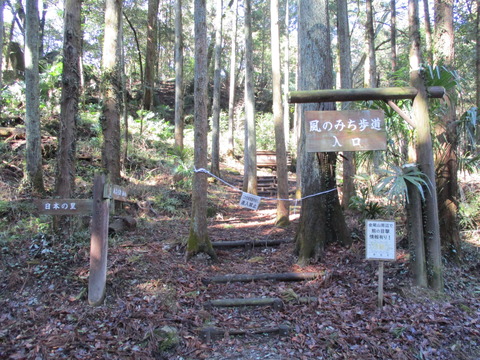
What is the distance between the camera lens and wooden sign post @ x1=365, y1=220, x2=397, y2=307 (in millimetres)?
5078

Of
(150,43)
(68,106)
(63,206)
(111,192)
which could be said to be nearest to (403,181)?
(111,192)

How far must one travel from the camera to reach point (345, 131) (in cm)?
572

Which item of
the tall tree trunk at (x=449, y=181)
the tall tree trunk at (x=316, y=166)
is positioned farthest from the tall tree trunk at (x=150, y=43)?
the tall tree trunk at (x=449, y=181)

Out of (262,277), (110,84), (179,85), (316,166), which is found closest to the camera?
(262,277)

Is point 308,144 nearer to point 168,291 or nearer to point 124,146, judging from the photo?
point 168,291

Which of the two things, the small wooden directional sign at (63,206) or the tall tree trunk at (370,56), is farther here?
the tall tree trunk at (370,56)

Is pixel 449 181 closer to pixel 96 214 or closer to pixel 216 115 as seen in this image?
pixel 96 214

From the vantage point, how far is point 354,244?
7277 millimetres

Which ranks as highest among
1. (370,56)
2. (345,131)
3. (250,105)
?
(370,56)

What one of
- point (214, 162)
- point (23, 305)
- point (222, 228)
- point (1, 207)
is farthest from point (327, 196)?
point (214, 162)

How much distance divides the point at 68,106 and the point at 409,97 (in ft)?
23.1

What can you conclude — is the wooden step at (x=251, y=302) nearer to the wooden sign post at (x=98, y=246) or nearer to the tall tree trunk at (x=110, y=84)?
the wooden sign post at (x=98, y=246)

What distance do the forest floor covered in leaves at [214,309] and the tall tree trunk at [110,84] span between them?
2.64 m

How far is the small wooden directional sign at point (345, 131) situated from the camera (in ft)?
18.6
